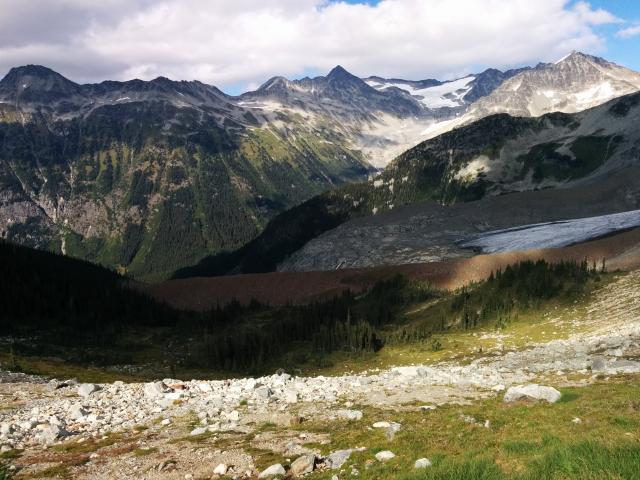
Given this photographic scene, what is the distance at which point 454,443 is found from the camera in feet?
60.8

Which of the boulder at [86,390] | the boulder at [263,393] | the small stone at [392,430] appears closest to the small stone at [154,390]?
the boulder at [86,390]

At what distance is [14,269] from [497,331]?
14791cm

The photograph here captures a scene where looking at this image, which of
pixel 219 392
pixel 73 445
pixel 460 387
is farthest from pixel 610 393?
pixel 73 445

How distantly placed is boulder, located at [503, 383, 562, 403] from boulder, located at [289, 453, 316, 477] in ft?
40.9

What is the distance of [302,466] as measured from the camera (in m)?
16.9

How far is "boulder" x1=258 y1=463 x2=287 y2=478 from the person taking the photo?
54.5ft

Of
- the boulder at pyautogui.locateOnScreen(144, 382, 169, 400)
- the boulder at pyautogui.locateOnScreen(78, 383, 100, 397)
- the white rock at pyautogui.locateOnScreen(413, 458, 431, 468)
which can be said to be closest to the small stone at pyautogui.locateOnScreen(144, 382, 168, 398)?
the boulder at pyautogui.locateOnScreen(144, 382, 169, 400)

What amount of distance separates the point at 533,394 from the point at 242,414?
14.2 meters

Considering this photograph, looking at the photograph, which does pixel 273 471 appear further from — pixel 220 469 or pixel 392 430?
pixel 392 430

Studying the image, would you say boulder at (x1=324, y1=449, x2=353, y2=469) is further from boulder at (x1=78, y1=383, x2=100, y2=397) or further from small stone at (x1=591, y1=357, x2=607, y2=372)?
small stone at (x1=591, y1=357, x2=607, y2=372)

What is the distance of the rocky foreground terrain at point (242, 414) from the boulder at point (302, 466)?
0.04m

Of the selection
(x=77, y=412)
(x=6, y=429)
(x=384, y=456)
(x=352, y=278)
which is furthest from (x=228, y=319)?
(x=384, y=456)

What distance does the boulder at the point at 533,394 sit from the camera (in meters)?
24.6

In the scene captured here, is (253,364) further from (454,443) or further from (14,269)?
(14,269)
